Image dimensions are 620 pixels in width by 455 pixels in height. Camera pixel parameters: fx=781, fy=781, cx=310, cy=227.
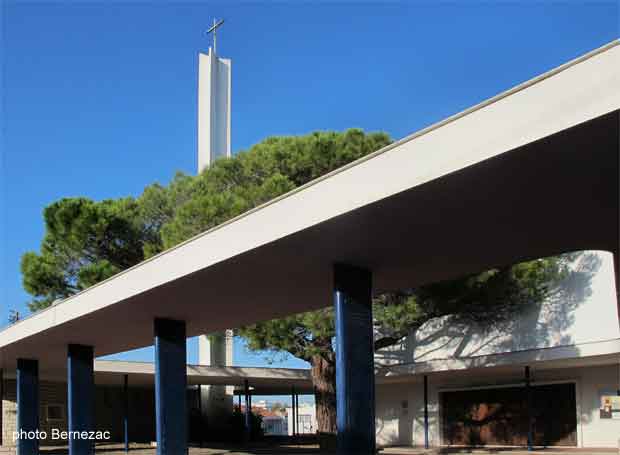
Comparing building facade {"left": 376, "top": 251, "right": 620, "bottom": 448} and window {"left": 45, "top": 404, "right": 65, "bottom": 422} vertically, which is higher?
building facade {"left": 376, "top": 251, "right": 620, "bottom": 448}

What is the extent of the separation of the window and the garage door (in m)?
14.3

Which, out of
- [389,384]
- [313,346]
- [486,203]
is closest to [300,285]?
[486,203]

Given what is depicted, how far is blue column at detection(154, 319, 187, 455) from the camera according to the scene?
14383 mm

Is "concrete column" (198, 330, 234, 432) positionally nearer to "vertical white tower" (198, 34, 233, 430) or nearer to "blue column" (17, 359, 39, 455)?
"vertical white tower" (198, 34, 233, 430)

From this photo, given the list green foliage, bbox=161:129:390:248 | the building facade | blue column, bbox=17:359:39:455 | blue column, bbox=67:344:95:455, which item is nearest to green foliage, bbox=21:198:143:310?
green foliage, bbox=161:129:390:248

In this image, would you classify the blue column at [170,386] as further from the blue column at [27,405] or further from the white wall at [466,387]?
the white wall at [466,387]

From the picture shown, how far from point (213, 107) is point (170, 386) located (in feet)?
80.7

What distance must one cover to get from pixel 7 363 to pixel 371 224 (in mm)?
16496

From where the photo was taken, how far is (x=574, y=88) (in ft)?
19.9

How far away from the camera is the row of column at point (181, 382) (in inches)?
396

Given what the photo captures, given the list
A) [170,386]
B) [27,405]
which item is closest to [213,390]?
[27,405]

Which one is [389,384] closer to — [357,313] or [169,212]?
[169,212]

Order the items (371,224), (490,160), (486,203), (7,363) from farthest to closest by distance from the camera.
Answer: (7,363)
(371,224)
(486,203)
(490,160)

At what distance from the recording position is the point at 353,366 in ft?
33.4
